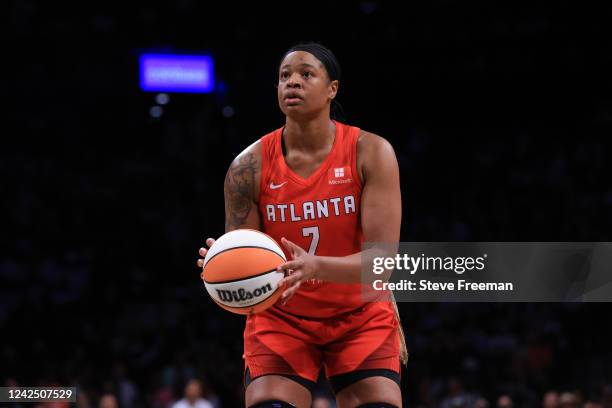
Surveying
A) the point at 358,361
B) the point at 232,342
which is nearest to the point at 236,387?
the point at 232,342

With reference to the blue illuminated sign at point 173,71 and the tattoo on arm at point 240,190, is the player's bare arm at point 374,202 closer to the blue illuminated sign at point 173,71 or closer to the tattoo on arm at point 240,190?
the tattoo on arm at point 240,190

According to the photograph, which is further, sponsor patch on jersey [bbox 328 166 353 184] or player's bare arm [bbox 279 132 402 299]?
sponsor patch on jersey [bbox 328 166 353 184]

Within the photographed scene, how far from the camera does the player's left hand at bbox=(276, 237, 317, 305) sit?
3.72m

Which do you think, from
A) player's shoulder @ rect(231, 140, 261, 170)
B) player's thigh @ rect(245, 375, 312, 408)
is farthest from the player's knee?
player's shoulder @ rect(231, 140, 261, 170)

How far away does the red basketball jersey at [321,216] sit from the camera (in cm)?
425

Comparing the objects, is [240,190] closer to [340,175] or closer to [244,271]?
[340,175]

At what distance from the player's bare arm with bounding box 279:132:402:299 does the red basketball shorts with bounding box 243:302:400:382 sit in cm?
32

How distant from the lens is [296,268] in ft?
12.3

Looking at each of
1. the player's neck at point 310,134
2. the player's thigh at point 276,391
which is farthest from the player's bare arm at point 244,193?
the player's thigh at point 276,391

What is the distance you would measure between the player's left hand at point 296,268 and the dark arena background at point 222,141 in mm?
8425

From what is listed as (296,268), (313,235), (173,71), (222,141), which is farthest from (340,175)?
(222,141)

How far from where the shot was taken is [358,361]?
4203 mm

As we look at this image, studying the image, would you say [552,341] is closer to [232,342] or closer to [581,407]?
[581,407]

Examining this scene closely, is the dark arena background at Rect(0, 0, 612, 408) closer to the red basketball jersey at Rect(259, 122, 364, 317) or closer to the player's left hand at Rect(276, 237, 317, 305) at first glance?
the red basketball jersey at Rect(259, 122, 364, 317)
